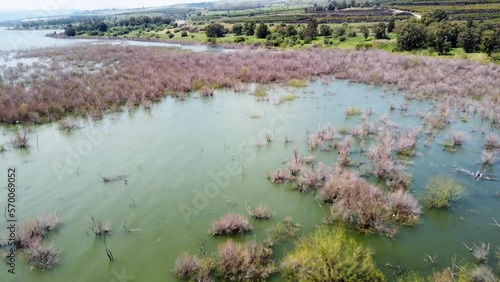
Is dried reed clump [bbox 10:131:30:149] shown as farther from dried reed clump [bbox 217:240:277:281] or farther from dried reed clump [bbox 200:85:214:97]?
dried reed clump [bbox 200:85:214:97]

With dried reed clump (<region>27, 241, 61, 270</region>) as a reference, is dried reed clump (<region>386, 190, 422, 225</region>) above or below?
below

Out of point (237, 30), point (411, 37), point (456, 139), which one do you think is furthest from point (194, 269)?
point (237, 30)

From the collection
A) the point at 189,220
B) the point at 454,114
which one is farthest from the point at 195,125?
the point at 454,114

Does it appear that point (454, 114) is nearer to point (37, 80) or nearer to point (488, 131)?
point (488, 131)

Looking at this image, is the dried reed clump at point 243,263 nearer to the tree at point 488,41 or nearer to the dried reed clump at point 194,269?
the dried reed clump at point 194,269

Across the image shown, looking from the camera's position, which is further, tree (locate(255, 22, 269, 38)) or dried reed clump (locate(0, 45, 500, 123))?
tree (locate(255, 22, 269, 38))

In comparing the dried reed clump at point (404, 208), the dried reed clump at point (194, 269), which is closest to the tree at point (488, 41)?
the dried reed clump at point (404, 208)

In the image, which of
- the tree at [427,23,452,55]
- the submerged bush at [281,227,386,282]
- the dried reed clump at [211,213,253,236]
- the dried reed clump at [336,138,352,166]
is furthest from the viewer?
the tree at [427,23,452,55]

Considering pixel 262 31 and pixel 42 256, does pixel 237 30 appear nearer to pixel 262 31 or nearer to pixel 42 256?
pixel 262 31

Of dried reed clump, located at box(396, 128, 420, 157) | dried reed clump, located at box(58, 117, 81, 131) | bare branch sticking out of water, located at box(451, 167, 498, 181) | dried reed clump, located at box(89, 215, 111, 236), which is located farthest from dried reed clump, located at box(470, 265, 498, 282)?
dried reed clump, located at box(58, 117, 81, 131)
